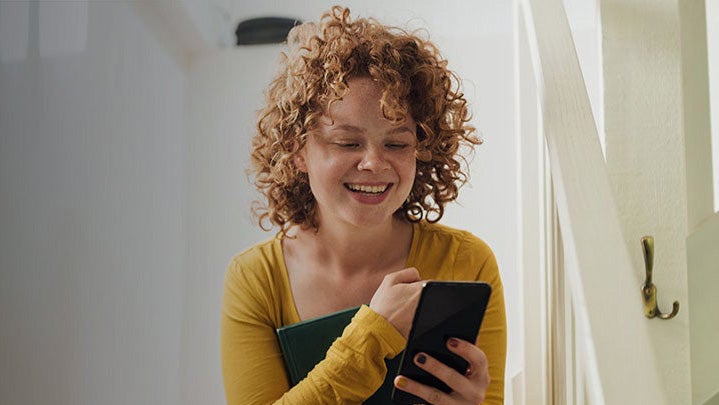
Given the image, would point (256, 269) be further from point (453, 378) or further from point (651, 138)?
point (651, 138)

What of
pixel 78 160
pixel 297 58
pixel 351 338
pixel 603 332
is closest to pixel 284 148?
pixel 297 58

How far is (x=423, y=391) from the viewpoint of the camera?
3.78 feet

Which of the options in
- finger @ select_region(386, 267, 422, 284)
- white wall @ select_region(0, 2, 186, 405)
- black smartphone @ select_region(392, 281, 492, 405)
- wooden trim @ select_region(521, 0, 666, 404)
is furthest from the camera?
white wall @ select_region(0, 2, 186, 405)

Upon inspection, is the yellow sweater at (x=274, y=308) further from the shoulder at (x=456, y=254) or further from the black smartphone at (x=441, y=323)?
the black smartphone at (x=441, y=323)

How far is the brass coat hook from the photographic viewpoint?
108cm

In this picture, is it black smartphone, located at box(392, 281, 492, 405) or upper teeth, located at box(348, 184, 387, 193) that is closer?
black smartphone, located at box(392, 281, 492, 405)

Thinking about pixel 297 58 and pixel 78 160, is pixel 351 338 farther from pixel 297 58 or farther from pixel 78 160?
pixel 78 160

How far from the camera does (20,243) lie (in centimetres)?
170

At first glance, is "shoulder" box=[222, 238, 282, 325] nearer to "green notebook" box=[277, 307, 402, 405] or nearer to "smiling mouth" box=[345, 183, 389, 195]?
"green notebook" box=[277, 307, 402, 405]

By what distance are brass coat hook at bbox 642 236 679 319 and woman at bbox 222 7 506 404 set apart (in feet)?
1.06

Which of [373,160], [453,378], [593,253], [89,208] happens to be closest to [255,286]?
[373,160]

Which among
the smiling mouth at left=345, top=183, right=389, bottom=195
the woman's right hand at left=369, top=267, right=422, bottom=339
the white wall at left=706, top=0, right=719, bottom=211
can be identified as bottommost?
the woman's right hand at left=369, top=267, right=422, bottom=339

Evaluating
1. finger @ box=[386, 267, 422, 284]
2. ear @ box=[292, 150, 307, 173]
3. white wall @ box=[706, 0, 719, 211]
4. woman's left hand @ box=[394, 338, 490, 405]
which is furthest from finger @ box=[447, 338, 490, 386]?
white wall @ box=[706, 0, 719, 211]

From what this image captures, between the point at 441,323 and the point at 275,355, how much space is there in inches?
14.1
